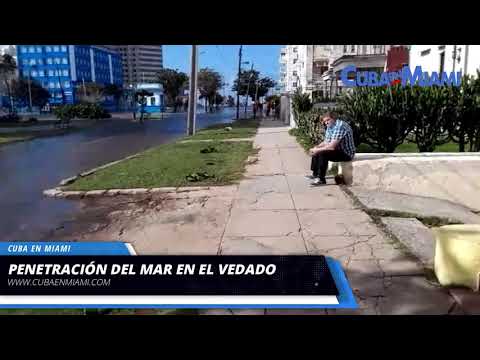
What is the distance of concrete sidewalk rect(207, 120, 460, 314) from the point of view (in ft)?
10.5

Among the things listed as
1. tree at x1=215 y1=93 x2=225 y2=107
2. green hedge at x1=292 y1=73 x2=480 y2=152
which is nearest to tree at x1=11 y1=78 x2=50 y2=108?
tree at x1=215 y1=93 x2=225 y2=107

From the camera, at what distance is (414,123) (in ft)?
25.8

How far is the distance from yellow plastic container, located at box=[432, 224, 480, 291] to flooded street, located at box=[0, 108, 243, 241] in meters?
4.61

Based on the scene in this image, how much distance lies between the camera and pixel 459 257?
3.31m

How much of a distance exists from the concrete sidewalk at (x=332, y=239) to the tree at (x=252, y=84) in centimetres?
4556

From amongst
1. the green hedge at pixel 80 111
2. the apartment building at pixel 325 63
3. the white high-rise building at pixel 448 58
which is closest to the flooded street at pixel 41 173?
the green hedge at pixel 80 111

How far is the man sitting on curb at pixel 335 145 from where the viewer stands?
689cm

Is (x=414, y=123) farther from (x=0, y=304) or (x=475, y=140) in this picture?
(x=0, y=304)

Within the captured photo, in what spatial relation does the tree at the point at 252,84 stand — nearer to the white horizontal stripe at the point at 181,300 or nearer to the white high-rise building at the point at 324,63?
the white high-rise building at the point at 324,63

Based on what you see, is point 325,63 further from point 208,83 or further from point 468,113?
point 468,113

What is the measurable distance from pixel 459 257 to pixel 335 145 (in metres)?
3.77

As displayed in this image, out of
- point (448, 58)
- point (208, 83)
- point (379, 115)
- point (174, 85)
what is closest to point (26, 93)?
point (174, 85)

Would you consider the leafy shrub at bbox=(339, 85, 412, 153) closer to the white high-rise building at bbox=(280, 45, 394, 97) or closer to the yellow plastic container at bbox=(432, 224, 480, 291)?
the white high-rise building at bbox=(280, 45, 394, 97)
